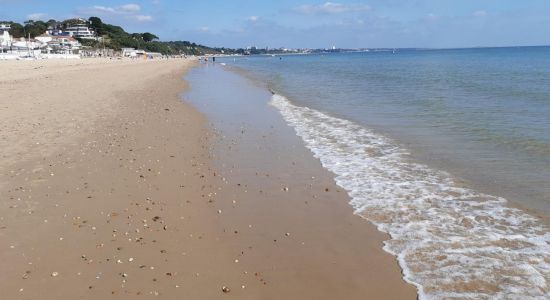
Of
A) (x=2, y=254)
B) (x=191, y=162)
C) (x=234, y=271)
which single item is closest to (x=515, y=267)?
(x=234, y=271)

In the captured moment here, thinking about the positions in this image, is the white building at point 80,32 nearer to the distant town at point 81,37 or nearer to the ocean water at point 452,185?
the distant town at point 81,37

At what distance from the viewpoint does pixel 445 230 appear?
21.4 ft

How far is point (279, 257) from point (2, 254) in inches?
132

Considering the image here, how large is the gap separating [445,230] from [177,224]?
151 inches

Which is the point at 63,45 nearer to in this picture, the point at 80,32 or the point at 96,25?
the point at 80,32

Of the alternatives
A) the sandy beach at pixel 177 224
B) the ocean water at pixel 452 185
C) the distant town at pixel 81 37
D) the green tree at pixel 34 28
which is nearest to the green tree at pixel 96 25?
the distant town at pixel 81 37

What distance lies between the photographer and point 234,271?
5.29m

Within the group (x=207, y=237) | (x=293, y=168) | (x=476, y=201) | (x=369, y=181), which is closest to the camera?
(x=207, y=237)

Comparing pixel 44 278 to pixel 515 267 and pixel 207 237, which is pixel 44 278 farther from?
pixel 515 267

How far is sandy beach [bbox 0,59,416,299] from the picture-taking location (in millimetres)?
4988

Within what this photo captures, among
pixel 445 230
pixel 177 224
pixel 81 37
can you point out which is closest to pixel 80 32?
pixel 81 37

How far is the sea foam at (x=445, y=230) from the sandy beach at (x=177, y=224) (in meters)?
0.32

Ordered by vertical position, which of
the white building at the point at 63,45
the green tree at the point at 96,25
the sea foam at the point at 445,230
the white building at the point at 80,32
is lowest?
the sea foam at the point at 445,230

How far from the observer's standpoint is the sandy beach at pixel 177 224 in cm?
499
